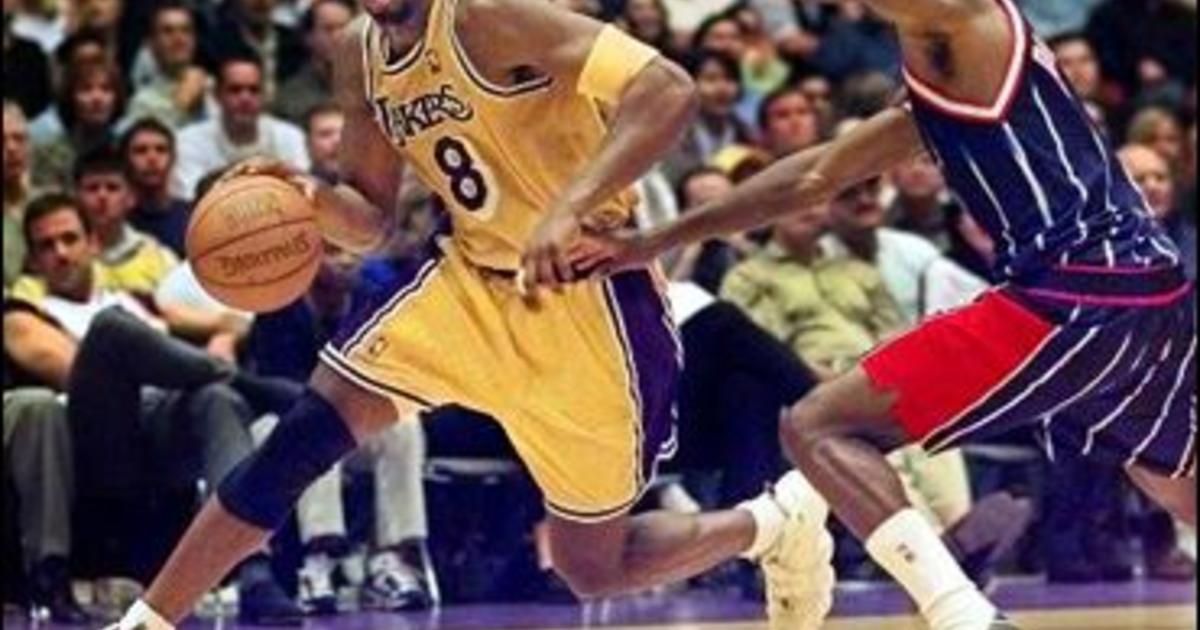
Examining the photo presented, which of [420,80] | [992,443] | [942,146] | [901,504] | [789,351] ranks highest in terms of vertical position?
[420,80]

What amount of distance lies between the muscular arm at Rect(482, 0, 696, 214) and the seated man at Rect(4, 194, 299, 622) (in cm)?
375

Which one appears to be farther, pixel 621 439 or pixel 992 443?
pixel 992 443

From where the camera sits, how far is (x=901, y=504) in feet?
22.2

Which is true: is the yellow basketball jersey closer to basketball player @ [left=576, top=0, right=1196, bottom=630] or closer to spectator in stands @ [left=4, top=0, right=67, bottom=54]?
basketball player @ [left=576, top=0, right=1196, bottom=630]

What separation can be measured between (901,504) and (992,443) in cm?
545

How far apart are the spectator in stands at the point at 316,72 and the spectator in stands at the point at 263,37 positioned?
82 mm

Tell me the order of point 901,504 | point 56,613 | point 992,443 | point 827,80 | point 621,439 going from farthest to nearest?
point 827,80, point 992,443, point 56,613, point 621,439, point 901,504

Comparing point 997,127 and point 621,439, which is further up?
point 997,127

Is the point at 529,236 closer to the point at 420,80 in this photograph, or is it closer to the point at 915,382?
the point at 420,80

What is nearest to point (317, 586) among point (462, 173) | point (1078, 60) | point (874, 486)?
point (462, 173)

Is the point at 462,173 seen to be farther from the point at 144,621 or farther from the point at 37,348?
the point at 37,348

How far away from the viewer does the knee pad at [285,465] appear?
23.5 feet

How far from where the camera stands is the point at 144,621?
716 cm

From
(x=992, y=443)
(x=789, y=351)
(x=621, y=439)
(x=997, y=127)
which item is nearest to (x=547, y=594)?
(x=789, y=351)
